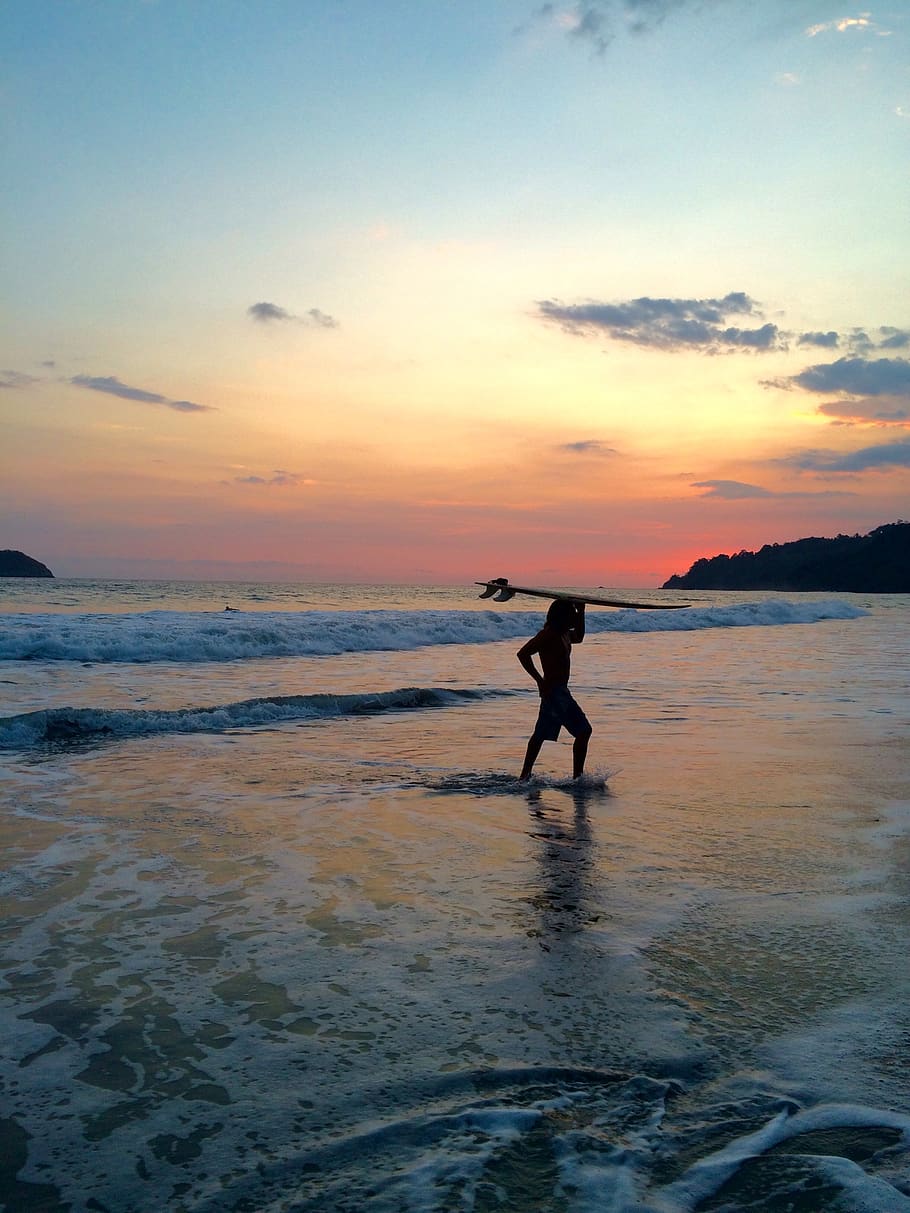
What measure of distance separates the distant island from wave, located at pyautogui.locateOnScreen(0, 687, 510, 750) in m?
123

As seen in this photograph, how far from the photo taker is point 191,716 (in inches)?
521

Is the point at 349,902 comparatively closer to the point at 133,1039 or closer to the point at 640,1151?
the point at 133,1039

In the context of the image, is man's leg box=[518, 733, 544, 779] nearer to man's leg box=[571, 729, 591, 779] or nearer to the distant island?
man's leg box=[571, 729, 591, 779]

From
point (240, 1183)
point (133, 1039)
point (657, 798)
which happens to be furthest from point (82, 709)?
point (240, 1183)

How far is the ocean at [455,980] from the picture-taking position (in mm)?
2818

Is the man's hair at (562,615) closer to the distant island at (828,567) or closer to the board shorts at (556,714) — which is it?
the board shorts at (556,714)

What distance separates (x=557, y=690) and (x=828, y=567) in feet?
438

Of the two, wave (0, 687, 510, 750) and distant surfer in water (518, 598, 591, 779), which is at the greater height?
distant surfer in water (518, 598, 591, 779)

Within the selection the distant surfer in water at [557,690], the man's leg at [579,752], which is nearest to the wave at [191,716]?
the distant surfer in water at [557,690]

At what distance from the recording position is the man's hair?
30.9 feet

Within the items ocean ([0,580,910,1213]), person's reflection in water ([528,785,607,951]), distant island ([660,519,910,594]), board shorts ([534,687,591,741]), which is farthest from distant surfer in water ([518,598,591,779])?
distant island ([660,519,910,594])

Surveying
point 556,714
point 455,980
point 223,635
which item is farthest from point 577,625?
point 223,635

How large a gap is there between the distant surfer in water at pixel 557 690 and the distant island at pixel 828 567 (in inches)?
5010

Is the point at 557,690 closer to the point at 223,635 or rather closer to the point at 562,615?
the point at 562,615
